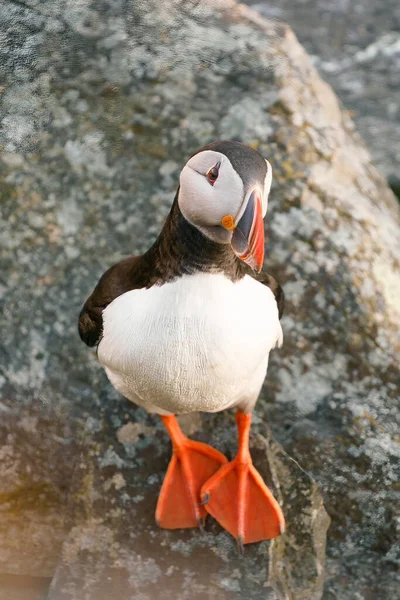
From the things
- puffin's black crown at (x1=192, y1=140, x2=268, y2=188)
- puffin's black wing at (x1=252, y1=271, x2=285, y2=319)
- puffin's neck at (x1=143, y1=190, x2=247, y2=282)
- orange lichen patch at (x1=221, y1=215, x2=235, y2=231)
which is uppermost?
puffin's black crown at (x1=192, y1=140, x2=268, y2=188)

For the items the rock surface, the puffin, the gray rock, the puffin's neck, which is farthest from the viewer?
the rock surface

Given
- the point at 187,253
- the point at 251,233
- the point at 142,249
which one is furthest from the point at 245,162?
the point at 142,249

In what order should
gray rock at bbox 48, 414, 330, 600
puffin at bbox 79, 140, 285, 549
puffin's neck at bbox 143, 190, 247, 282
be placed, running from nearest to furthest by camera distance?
puffin at bbox 79, 140, 285, 549 → puffin's neck at bbox 143, 190, 247, 282 → gray rock at bbox 48, 414, 330, 600

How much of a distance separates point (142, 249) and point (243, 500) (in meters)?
1.60

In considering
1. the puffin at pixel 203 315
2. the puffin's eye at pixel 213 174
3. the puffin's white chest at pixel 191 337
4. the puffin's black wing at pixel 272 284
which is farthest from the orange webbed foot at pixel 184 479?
the puffin's eye at pixel 213 174

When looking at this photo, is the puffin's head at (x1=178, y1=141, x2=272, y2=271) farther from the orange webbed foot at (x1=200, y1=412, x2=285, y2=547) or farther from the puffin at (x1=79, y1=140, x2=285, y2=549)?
the orange webbed foot at (x1=200, y1=412, x2=285, y2=547)

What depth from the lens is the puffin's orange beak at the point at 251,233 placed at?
2.53m

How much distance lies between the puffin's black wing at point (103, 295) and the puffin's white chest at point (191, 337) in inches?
4.2

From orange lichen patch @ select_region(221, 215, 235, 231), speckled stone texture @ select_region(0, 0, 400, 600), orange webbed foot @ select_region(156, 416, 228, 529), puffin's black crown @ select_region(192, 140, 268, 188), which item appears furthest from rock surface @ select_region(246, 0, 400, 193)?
orange lichen patch @ select_region(221, 215, 235, 231)

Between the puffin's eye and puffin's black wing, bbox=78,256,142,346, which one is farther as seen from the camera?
puffin's black wing, bbox=78,256,142,346

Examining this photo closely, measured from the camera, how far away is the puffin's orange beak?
253cm

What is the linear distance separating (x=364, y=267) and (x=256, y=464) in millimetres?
1277

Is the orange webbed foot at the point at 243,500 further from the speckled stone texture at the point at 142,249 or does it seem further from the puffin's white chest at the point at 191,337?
the puffin's white chest at the point at 191,337

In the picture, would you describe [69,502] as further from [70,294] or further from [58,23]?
[58,23]
